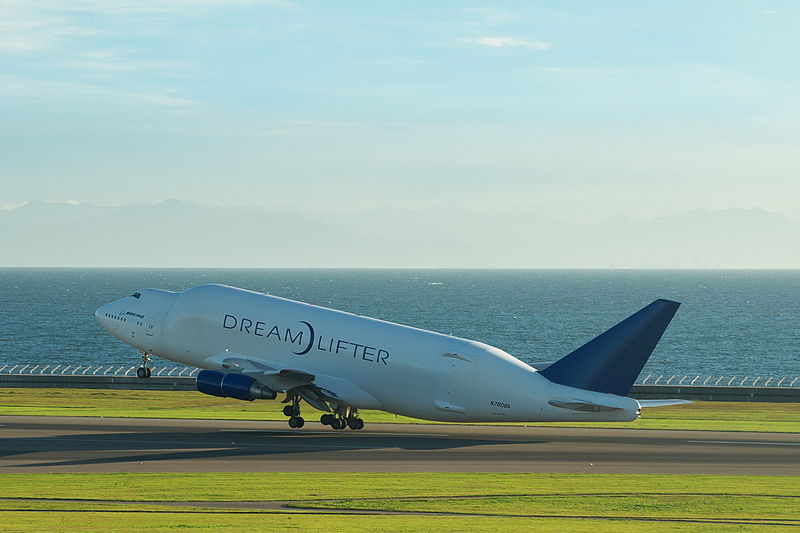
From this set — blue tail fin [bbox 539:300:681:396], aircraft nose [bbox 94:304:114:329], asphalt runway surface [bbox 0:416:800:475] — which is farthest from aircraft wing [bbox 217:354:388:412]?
aircraft nose [bbox 94:304:114:329]

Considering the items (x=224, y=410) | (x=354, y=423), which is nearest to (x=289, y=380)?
(x=354, y=423)

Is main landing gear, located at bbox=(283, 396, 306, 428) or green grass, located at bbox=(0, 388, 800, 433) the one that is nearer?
main landing gear, located at bbox=(283, 396, 306, 428)

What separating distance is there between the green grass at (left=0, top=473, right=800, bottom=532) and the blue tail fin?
5.28 meters

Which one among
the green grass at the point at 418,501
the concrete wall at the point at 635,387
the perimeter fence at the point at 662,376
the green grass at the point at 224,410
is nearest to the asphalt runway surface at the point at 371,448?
the green grass at the point at 418,501

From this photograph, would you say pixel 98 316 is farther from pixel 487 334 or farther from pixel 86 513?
pixel 487 334

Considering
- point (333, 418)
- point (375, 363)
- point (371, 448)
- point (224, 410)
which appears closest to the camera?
point (371, 448)

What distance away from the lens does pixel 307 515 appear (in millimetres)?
28234

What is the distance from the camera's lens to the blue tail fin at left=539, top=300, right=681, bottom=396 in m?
39.3

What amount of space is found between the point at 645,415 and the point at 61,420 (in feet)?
106

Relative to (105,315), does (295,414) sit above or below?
below

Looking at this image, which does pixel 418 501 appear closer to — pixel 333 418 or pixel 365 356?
pixel 365 356

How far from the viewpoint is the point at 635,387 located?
71.6 meters

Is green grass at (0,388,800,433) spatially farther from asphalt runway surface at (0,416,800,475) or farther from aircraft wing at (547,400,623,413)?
aircraft wing at (547,400,623,413)

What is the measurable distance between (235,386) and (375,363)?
6.19 m
